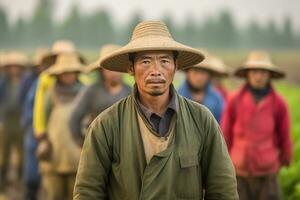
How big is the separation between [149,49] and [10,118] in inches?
323

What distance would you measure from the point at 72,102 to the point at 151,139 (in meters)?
4.33

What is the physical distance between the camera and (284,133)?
7348 millimetres

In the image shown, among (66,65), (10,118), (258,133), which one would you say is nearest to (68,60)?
(66,65)

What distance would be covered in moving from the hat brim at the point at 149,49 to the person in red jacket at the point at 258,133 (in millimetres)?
3144

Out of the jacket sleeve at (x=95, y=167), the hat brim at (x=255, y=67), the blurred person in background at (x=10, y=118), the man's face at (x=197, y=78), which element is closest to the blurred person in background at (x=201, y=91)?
the man's face at (x=197, y=78)

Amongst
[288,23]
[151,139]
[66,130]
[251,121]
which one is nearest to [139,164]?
[151,139]

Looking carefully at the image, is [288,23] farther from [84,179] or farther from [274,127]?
[84,179]

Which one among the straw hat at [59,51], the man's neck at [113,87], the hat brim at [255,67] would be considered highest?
the straw hat at [59,51]

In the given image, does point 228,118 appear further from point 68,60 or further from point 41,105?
point 41,105

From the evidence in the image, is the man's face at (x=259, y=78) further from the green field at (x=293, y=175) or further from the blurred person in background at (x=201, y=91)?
the green field at (x=293, y=175)

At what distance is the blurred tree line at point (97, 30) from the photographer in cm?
3148

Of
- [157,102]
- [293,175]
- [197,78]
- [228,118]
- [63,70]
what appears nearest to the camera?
[157,102]

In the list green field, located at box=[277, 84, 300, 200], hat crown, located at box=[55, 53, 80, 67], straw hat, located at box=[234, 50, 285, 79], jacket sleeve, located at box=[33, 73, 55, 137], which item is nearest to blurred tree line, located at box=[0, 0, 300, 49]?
green field, located at box=[277, 84, 300, 200]

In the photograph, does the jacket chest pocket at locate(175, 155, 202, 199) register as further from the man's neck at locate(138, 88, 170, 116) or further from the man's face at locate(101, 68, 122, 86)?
the man's face at locate(101, 68, 122, 86)
